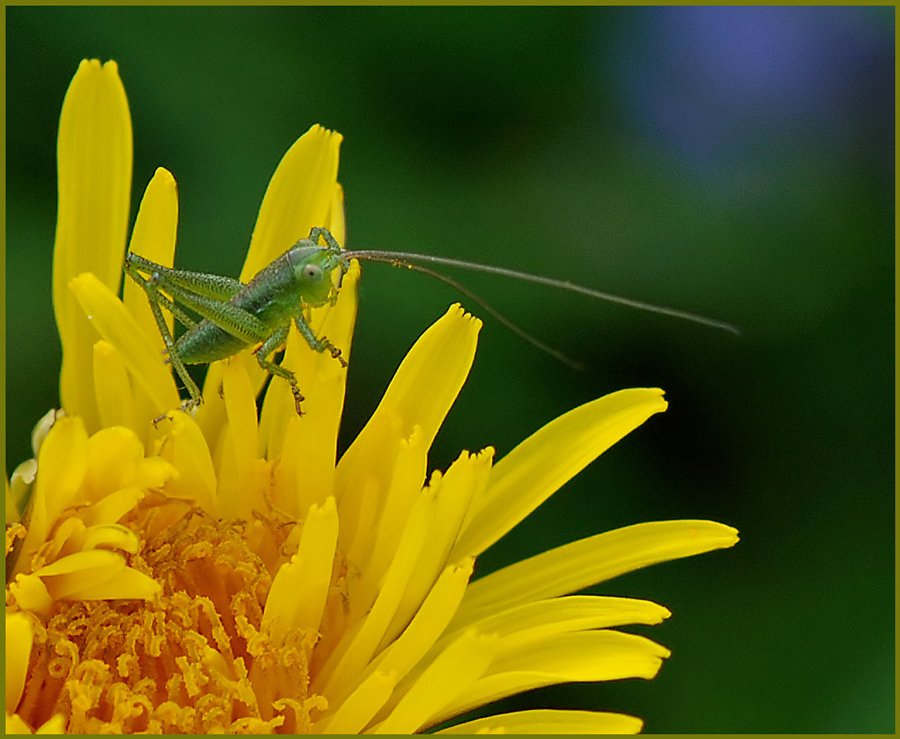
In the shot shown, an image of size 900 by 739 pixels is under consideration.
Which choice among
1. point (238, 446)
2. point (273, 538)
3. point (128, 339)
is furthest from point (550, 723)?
point (128, 339)

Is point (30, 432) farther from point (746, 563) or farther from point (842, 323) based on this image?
point (842, 323)

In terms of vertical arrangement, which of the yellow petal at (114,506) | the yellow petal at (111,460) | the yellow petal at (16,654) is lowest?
the yellow petal at (16,654)

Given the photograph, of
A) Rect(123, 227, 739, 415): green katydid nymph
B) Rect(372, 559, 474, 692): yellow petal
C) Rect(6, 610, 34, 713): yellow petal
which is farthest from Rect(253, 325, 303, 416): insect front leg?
Rect(6, 610, 34, 713): yellow petal

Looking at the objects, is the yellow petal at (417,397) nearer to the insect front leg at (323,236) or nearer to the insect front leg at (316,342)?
the insect front leg at (316,342)

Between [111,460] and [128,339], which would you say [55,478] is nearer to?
[111,460]

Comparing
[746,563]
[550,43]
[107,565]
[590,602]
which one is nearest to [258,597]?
[107,565]

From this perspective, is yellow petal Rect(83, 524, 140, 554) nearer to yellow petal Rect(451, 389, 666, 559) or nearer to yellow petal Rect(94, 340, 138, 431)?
yellow petal Rect(94, 340, 138, 431)

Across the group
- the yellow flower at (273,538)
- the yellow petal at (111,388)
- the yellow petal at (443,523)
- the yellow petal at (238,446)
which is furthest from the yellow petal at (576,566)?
the yellow petal at (111,388)
